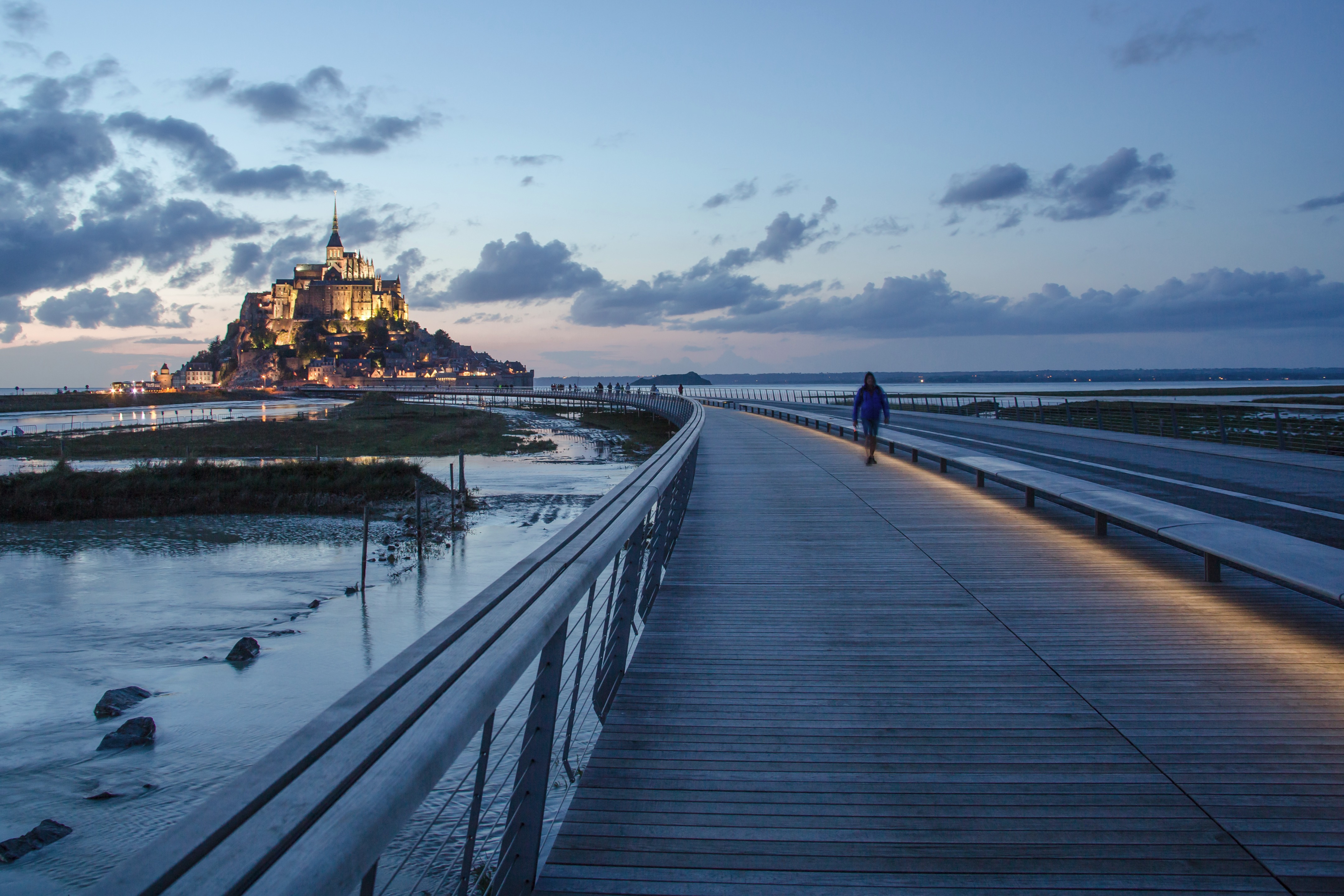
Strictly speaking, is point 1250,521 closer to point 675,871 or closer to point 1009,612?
point 1009,612

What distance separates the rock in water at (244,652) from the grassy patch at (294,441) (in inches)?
907

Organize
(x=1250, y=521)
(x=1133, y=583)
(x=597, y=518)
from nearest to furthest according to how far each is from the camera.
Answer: (x=597, y=518) < (x=1133, y=583) < (x=1250, y=521)

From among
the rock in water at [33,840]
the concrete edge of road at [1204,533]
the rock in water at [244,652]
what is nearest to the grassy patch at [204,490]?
the rock in water at [244,652]

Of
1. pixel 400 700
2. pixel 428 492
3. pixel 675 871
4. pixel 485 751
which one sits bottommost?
pixel 428 492

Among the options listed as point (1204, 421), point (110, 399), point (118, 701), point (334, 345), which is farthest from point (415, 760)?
point (334, 345)

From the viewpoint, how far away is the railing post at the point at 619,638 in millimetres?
3781

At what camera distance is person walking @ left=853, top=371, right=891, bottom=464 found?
1428 cm

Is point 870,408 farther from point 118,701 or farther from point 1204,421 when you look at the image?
point 118,701

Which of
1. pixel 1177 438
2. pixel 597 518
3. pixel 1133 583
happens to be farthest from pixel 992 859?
pixel 1177 438

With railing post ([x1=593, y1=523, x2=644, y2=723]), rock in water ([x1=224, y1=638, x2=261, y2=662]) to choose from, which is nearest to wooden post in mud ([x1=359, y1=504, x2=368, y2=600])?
rock in water ([x1=224, y1=638, x2=261, y2=662])

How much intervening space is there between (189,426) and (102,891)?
6560 centimetres

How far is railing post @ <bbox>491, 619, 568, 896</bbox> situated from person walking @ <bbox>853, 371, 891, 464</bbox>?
1216 centimetres

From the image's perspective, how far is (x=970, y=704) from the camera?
371 cm

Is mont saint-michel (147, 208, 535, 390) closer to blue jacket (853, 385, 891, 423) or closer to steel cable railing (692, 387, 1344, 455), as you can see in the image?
steel cable railing (692, 387, 1344, 455)
